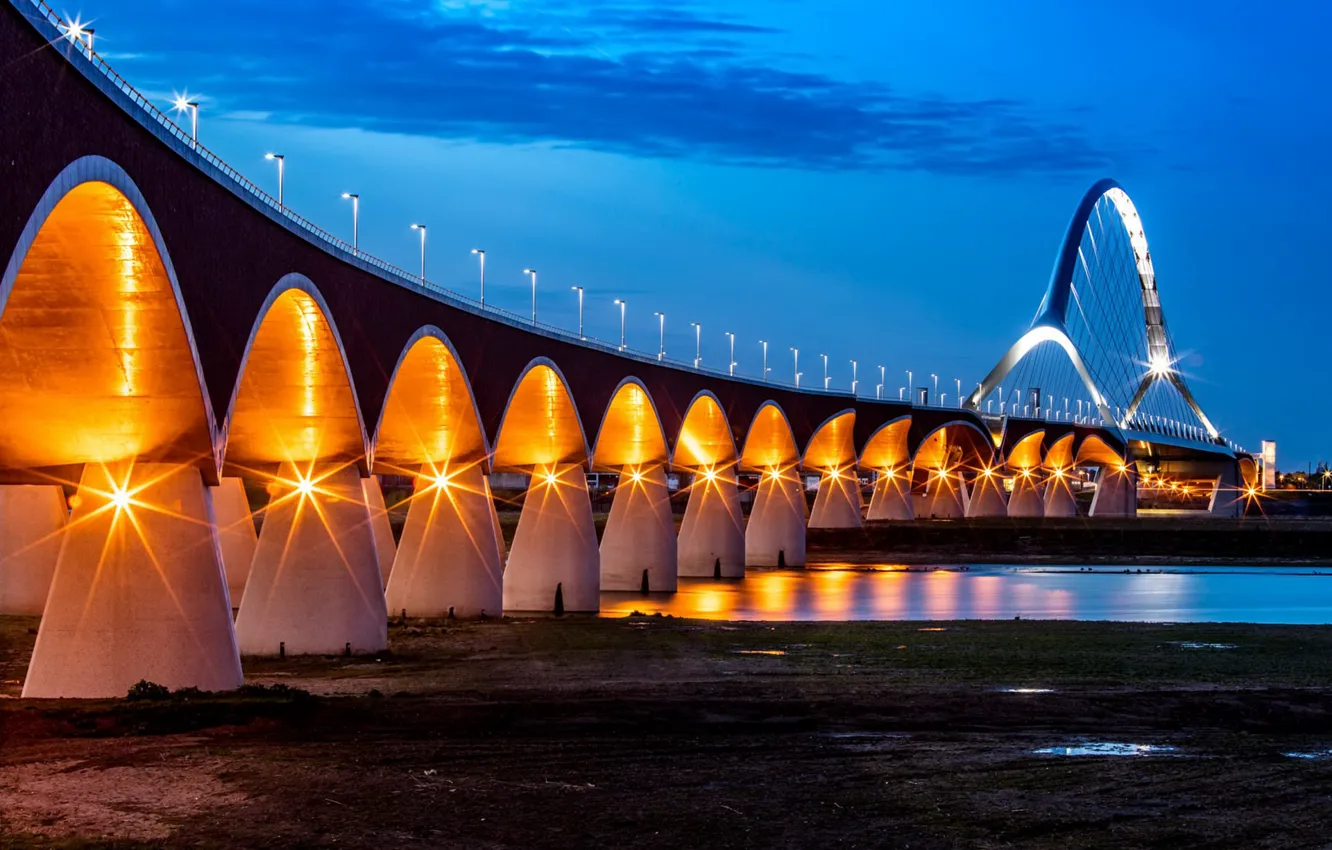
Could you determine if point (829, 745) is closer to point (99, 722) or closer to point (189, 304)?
point (99, 722)

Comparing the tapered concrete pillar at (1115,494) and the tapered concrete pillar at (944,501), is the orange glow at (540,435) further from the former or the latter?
the tapered concrete pillar at (1115,494)

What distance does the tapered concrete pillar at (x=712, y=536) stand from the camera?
95.0 metres

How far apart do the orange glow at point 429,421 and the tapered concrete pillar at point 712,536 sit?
126 ft

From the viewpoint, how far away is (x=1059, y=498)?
197 m

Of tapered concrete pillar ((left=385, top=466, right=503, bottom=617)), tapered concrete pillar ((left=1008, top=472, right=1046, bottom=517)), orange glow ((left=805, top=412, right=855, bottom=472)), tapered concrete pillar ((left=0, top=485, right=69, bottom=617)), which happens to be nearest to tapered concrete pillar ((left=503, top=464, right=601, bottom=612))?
tapered concrete pillar ((left=385, top=466, right=503, bottom=617))

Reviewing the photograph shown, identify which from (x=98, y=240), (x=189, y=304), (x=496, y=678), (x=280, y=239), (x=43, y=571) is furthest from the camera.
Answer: (x=43, y=571)

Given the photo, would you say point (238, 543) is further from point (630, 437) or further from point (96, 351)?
point (96, 351)

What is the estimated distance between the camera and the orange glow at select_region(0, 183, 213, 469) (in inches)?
1065

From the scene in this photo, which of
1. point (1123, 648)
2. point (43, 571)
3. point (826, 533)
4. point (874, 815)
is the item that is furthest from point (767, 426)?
point (874, 815)

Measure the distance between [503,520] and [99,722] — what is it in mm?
128084

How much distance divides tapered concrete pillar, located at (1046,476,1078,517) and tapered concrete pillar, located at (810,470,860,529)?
67095mm

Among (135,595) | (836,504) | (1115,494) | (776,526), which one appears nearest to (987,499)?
(1115,494)

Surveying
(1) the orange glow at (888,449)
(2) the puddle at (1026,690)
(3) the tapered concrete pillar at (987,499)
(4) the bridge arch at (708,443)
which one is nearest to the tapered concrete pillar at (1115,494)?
(3) the tapered concrete pillar at (987,499)

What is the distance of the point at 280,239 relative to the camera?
122 feet
